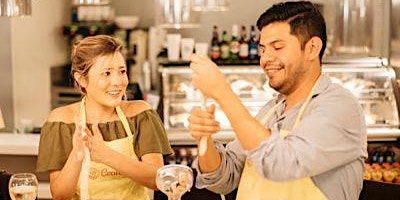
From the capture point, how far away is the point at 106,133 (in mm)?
2594

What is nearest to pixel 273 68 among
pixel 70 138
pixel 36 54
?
pixel 70 138

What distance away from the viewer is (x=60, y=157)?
2.56m

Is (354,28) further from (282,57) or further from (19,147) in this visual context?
(282,57)

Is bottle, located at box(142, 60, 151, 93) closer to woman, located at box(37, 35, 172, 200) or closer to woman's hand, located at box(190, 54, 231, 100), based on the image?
woman, located at box(37, 35, 172, 200)

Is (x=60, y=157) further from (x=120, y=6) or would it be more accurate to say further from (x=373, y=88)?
(x=120, y=6)

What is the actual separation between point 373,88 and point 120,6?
9.65ft

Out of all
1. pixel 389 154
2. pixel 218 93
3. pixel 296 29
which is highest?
pixel 296 29

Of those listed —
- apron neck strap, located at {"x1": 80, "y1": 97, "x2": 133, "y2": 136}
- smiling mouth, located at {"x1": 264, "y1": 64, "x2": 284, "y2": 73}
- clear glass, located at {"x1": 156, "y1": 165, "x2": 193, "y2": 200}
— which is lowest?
clear glass, located at {"x1": 156, "y1": 165, "x2": 193, "y2": 200}

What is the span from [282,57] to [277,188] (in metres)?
0.41

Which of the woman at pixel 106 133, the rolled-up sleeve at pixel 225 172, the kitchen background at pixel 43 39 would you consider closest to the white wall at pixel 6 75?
the kitchen background at pixel 43 39

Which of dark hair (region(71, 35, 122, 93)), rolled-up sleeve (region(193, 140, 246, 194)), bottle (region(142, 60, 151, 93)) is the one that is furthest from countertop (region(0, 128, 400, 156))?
rolled-up sleeve (region(193, 140, 246, 194))

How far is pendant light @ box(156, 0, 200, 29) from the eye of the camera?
166 inches

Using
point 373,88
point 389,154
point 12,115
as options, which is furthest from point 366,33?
point 12,115

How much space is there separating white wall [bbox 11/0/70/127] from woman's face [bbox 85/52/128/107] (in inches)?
117
